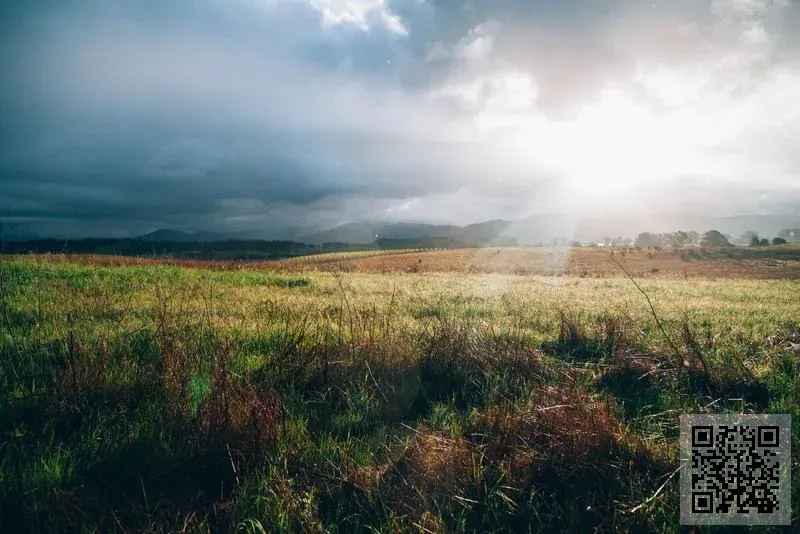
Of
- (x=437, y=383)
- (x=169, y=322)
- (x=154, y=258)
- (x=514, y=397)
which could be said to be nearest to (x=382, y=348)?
(x=437, y=383)

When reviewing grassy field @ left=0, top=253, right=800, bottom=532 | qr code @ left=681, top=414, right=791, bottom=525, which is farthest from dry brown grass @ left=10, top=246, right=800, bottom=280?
qr code @ left=681, top=414, right=791, bottom=525

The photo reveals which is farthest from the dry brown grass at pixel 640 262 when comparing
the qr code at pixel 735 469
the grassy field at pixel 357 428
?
the qr code at pixel 735 469

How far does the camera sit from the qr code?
100 inches

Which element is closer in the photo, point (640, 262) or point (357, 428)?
point (357, 428)

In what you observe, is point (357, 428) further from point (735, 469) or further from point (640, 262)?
point (640, 262)

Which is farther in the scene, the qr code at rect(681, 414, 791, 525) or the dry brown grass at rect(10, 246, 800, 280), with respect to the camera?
the dry brown grass at rect(10, 246, 800, 280)

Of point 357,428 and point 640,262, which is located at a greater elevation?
point 357,428

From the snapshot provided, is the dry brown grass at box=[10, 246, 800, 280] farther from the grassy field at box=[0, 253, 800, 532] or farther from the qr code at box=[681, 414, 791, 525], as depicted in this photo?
the qr code at box=[681, 414, 791, 525]

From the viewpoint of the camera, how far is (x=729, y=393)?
4336mm

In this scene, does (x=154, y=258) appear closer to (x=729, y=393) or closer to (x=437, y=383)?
(x=437, y=383)

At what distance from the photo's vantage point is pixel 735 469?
116 inches

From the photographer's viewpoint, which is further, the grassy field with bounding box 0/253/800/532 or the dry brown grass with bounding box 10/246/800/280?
the dry brown grass with bounding box 10/246/800/280

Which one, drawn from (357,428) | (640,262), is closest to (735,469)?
(357,428)

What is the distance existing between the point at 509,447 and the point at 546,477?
0.34 metres
